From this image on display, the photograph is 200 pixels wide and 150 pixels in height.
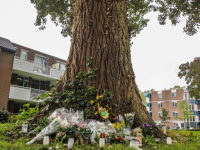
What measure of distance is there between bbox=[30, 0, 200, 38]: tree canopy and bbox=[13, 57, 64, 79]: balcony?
9466 mm

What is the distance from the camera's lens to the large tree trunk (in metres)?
4.66

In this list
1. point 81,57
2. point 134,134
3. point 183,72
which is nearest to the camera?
point 134,134

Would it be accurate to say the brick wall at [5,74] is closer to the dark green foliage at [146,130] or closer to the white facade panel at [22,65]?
the white facade panel at [22,65]

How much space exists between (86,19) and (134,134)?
3280 millimetres

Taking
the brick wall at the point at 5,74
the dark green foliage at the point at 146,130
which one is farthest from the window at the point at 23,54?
the dark green foliage at the point at 146,130

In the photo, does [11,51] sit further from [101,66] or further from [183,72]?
[183,72]

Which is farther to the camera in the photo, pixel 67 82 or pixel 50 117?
pixel 67 82

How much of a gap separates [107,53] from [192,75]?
1964 centimetres

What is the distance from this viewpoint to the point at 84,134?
3549mm

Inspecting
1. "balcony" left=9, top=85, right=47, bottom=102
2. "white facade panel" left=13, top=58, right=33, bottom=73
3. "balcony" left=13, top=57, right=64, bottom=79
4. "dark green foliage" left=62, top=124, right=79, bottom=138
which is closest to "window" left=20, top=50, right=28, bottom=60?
"balcony" left=13, top=57, right=64, bottom=79

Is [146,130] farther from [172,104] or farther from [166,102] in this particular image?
[166,102]

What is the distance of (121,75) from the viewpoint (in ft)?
15.8

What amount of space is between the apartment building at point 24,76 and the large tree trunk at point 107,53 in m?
13.3

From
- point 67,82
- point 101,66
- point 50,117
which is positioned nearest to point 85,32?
point 101,66
